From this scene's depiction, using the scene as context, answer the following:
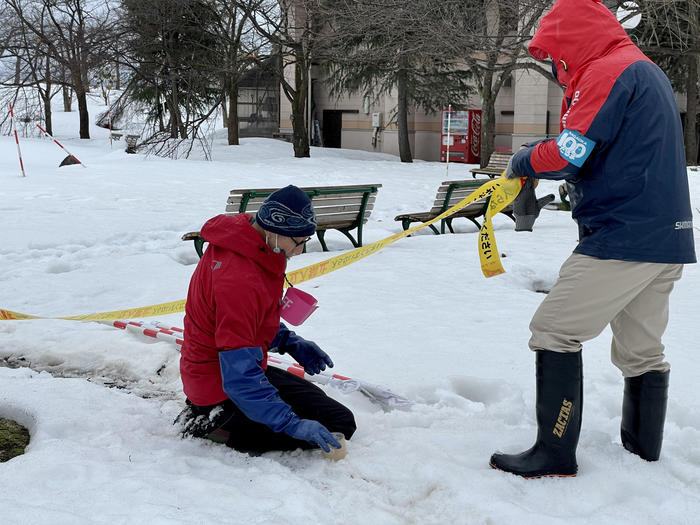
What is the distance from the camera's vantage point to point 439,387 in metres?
4.02

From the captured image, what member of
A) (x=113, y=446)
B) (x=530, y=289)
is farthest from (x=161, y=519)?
(x=530, y=289)

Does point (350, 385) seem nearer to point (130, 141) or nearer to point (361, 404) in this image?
point (361, 404)

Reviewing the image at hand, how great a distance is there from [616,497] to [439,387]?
4.39 feet

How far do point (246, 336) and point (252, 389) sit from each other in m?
0.22

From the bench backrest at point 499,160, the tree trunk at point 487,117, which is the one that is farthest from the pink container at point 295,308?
the tree trunk at point 487,117

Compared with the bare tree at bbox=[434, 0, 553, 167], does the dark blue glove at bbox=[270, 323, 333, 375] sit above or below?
below

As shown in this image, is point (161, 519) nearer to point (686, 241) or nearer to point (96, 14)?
point (686, 241)

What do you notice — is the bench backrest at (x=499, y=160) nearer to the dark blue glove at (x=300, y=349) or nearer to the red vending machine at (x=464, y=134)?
the red vending machine at (x=464, y=134)

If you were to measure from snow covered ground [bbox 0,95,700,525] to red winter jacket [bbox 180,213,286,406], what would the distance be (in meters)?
0.36

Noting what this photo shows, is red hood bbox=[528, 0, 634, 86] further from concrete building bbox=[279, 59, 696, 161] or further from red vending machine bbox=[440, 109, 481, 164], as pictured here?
red vending machine bbox=[440, 109, 481, 164]

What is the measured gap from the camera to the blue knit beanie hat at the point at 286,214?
9.35 feet

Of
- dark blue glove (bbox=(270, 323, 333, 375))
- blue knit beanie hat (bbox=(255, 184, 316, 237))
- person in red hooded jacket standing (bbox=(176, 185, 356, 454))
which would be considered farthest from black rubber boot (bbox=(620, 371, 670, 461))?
blue knit beanie hat (bbox=(255, 184, 316, 237))

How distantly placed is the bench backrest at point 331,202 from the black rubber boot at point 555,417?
5119 millimetres

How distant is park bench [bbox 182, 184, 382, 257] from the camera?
7.60m
